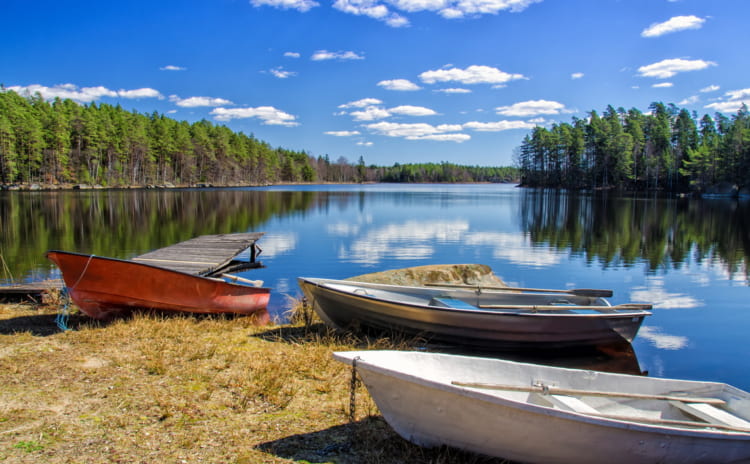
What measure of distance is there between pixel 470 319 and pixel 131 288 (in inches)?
245

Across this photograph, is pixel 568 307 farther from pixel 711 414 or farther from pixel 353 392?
pixel 353 392

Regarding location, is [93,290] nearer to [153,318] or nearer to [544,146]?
[153,318]

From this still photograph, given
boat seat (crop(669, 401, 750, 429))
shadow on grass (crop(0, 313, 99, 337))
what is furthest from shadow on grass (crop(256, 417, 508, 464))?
shadow on grass (crop(0, 313, 99, 337))

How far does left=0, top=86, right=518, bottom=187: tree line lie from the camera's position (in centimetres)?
8388

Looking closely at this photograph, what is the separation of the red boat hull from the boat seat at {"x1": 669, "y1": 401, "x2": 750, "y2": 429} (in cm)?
792

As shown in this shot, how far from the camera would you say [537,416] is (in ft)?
13.3

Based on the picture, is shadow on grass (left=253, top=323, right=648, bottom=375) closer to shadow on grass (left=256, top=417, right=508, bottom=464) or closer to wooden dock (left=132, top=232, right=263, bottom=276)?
shadow on grass (left=256, top=417, right=508, bottom=464)

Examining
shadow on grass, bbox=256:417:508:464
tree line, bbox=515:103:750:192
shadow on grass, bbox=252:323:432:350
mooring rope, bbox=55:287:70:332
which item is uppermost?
tree line, bbox=515:103:750:192

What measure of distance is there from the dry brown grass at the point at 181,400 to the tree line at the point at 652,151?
304 feet

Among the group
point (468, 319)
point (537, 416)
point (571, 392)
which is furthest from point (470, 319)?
point (537, 416)

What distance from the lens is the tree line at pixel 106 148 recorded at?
8388 centimetres

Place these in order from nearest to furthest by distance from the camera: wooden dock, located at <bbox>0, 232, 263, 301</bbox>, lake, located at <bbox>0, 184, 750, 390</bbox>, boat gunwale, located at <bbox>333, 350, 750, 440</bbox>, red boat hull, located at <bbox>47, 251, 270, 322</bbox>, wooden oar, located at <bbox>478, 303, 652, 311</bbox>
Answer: boat gunwale, located at <bbox>333, 350, 750, 440</bbox>
red boat hull, located at <bbox>47, 251, 270, 322</bbox>
wooden oar, located at <bbox>478, 303, 652, 311</bbox>
wooden dock, located at <bbox>0, 232, 263, 301</bbox>
lake, located at <bbox>0, 184, 750, 390</bbox>

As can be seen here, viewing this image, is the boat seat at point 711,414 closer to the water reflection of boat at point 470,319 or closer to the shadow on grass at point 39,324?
the water reflection of boat at point 470,319

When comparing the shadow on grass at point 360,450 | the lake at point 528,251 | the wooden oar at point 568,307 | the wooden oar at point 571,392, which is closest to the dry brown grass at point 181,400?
the shadow on grass at point 360,450
